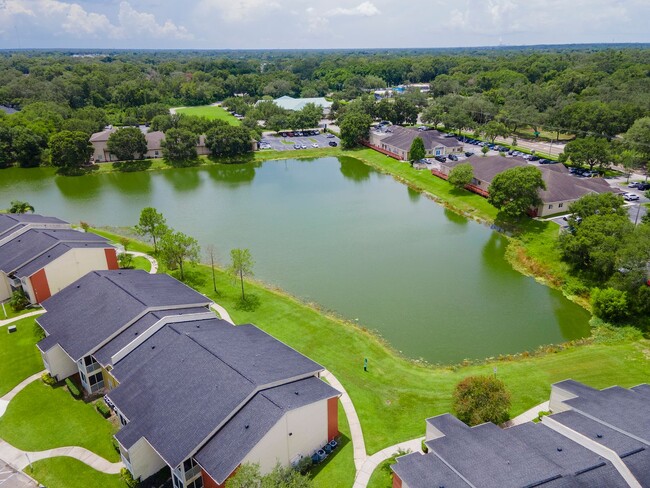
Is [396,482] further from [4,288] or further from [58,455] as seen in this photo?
[4,288]

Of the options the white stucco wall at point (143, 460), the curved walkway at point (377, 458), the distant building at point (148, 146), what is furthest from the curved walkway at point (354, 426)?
the distant building at point (148, 146)

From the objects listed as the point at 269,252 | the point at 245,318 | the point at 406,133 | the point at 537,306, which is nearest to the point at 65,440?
the point at 245,318

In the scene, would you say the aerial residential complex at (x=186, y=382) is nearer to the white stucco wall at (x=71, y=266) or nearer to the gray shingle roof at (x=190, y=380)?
the gray shingle roof at (x=190, y=380)

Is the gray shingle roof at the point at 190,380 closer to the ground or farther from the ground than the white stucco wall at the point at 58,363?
farther from the ground

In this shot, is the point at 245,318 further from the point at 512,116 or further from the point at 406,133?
the point at 512,116

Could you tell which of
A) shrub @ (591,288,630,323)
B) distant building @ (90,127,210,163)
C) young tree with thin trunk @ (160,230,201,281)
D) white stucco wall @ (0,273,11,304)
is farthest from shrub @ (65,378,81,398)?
distant building @ (90,127,210,163)

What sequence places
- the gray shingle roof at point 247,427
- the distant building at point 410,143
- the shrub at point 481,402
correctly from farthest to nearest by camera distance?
1. the distant building at point 410,143
2. the shrub at point 481,402
3. the gray shingle roof at point 247,427

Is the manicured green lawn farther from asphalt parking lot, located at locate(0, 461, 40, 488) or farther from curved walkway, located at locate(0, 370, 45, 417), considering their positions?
curved walkway, located at locate(0, 370, 45, 417)

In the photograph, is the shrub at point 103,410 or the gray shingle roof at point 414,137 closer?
the shrub at point 103,410

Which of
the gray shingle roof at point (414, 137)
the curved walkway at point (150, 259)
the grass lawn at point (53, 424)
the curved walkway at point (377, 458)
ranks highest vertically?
the gray shingle roof at point (414, 137)
